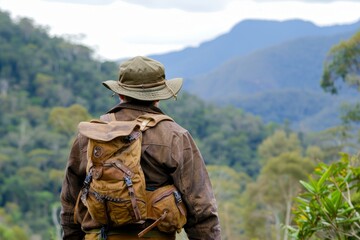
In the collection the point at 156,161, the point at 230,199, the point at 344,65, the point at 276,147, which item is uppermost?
the point at 156,161

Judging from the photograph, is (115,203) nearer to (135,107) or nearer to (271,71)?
(135,107)

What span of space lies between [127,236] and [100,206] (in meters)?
0.16

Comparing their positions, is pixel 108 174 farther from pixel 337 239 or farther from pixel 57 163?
pixel 57 163

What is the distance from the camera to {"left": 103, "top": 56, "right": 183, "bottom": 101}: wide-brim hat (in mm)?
2742

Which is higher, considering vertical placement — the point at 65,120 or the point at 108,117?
the point at 108,117

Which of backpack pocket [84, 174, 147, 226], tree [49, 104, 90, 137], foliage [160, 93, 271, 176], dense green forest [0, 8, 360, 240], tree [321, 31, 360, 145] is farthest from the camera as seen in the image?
foliage [160, 93, 271, 176]

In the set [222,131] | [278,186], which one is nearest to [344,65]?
[278,186]

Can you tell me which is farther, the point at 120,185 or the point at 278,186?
the point at 278,186

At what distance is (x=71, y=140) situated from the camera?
37.8m

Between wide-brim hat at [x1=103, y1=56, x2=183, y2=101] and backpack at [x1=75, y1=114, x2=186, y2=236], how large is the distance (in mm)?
174

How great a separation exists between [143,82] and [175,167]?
1.12 ft

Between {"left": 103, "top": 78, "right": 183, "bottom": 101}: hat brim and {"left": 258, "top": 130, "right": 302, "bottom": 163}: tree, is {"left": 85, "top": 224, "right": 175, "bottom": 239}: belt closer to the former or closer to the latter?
{"left": 103, "top": 78, "right": 183, "bottom": 101}: hat brim

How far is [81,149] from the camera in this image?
2746 millimetres

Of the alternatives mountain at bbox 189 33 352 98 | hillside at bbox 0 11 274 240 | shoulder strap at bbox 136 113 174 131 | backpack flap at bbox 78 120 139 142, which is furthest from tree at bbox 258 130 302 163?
mountain at bbox 189 33 352 98
